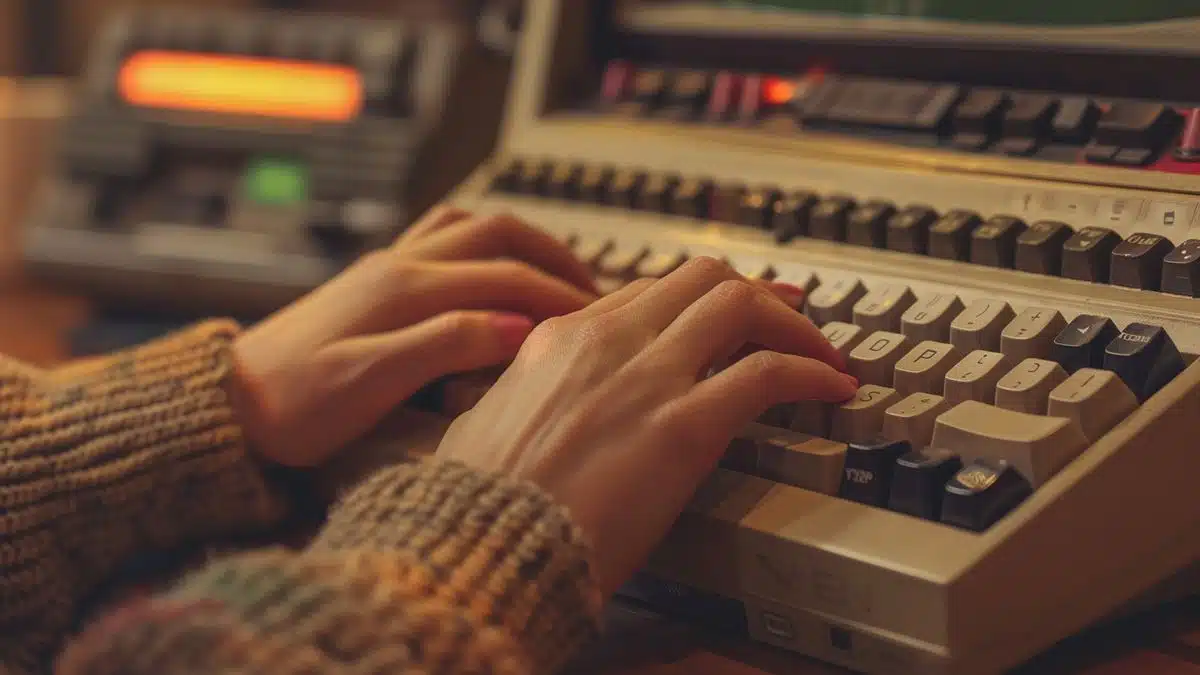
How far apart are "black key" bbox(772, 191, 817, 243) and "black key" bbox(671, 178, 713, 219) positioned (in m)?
0.06

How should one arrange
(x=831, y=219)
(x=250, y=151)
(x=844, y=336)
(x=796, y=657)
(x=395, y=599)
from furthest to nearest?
(x=250, y=151) < (x=831, y=219) < (x=844, y=336) < (x=796, y=657) < (x=395, y=599)

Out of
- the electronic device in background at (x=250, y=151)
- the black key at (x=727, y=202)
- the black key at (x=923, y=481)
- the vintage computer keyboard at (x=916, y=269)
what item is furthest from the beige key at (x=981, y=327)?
the electronic device in background at (x=250, y=151)

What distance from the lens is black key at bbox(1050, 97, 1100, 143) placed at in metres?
0.75

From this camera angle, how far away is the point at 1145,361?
586 millimetres

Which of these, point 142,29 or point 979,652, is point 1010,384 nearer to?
point 979,652

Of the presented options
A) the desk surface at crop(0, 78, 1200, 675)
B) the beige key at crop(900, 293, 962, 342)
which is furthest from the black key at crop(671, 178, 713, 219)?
the desk surface at crop(0, 78, 1200, 675)

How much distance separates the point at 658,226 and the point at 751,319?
23cm

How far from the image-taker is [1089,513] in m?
0.55

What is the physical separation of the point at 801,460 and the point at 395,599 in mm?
205

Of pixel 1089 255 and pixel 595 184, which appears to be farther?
pixel 595 184

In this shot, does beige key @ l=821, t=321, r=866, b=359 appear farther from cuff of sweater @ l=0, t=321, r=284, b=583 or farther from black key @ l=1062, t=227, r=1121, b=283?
cuff of sweater @ l=0, t=321, r=284, b=583

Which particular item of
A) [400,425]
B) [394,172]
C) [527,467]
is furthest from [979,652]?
[394,172]

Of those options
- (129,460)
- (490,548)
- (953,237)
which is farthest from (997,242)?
(129,460)

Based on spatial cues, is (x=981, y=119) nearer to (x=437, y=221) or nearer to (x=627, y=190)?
(x=627, y=190)
